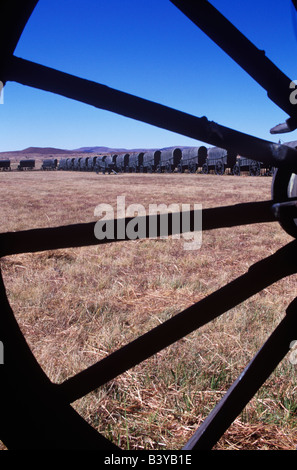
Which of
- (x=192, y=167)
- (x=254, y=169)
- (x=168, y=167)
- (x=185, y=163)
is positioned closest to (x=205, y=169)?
(x=192, y=167)

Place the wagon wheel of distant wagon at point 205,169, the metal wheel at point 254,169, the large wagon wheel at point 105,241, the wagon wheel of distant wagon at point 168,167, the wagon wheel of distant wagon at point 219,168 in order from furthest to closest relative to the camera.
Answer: the wagon wheel of distant wagon at point 168,167 → the wagon wheel of distant wagon at point 205,169 → the wagon wheel of distant wagon at point 219,168 → the metal wheel at point 254,169 → the large wagon wheel at point 105,241

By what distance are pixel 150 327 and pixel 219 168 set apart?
87.2ft

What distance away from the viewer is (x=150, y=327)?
2.51m

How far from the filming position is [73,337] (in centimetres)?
240

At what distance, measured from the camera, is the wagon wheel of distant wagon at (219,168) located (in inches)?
1072

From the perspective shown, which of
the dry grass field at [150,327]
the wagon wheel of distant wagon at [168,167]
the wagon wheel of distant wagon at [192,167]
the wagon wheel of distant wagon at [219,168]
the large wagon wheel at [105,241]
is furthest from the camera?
the wagon wheel of distant wagon at [168,167]

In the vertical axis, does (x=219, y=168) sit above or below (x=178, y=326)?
above

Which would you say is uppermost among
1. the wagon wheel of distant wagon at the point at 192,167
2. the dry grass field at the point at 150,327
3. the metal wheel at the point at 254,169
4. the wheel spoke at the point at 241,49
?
the wagon wheel of distant wagon at the point at 192,167

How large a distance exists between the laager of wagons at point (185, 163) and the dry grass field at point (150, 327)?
71.6 feet

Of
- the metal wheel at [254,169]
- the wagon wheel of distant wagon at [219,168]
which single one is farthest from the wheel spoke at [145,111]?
the wagon wheel of distant wagon at [219,168]

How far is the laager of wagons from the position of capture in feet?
86.7

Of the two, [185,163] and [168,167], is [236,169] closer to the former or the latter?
[185,163]

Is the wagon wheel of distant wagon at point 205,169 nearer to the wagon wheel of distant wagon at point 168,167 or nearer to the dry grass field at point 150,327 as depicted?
the wagon wheel of distant wagon at point 168,167

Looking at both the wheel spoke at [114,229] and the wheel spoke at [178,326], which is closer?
the wheel spoke at [114,229]
